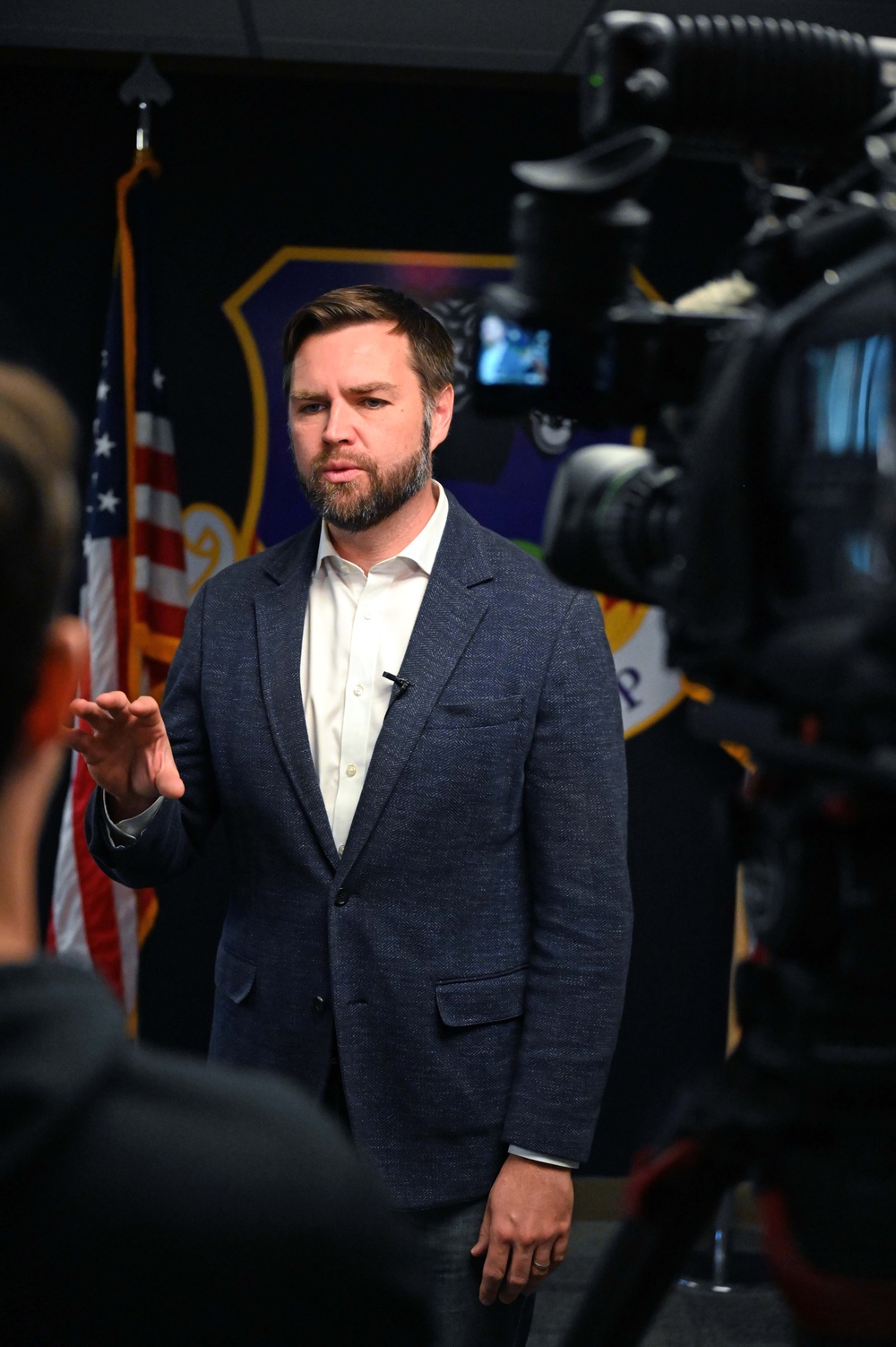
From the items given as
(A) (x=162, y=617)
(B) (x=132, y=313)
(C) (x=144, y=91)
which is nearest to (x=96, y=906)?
(A) (x=162, y=617)

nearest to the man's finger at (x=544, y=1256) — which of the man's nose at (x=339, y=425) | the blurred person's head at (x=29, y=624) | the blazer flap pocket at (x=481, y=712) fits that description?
the blazer flap pocket at (x=481, y=712)

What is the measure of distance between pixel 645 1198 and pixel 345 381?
1.33 meters


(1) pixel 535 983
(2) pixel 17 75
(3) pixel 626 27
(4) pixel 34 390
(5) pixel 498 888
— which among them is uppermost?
(2) pixel 17 75

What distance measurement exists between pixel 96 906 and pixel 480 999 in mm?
1592

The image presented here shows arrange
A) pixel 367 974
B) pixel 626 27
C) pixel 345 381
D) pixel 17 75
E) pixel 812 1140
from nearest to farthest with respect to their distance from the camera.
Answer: pixel 812 1140
pixel 626 27
pixel 367 974
pixel 345 381
pixel 17 75

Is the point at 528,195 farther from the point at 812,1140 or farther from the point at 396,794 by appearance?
the point at 396,794

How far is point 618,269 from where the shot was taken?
87 centimetres

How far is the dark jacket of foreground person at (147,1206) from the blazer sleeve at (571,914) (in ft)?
3.63

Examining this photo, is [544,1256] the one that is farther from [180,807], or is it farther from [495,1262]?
[180,807]

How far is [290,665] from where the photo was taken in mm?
1782

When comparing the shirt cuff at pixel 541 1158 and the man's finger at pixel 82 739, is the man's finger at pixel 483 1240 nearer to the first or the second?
the shirt cuff at pixel 541 1158

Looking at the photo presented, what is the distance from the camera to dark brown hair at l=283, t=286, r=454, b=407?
1845 mm

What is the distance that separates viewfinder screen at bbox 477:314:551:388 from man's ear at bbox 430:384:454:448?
0.99 metres

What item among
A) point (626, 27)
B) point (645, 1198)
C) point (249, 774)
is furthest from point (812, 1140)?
point (249, 774)
